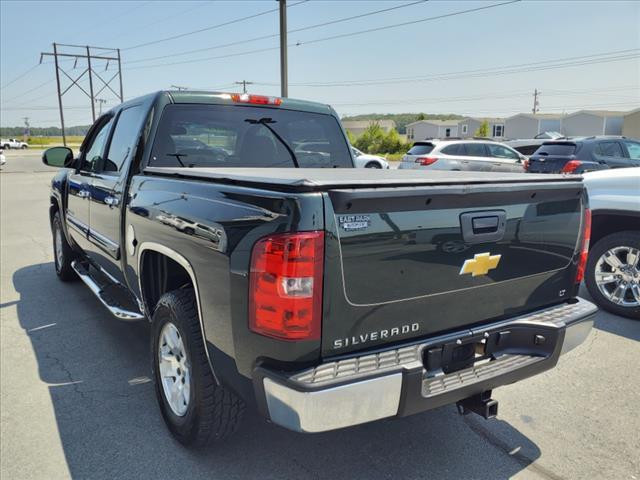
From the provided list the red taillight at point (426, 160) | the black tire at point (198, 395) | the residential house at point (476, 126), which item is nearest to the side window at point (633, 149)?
the red taillight at point (426, 160)

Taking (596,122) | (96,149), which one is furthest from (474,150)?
(596,122)

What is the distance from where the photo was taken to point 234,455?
8.75 ft

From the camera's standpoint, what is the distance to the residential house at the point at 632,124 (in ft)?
167

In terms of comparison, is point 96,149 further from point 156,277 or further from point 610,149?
point 610,149

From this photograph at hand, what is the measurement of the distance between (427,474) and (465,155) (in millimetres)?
13524

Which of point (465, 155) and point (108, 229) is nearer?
point (108, 229)

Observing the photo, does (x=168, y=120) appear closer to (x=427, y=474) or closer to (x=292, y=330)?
(x=292, y=330)

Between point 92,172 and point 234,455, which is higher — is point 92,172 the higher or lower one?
the higher one

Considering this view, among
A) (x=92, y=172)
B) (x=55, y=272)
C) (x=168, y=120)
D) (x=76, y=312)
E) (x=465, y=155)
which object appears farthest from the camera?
(x=465, y=155)

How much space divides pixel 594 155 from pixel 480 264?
36.2 ft

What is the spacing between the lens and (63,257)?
5879mm

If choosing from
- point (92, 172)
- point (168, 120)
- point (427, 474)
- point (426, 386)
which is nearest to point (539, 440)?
point (427, 474)

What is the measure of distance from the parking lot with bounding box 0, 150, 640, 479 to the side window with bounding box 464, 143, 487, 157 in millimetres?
11523

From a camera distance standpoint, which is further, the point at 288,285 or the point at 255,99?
the point at 255,99
